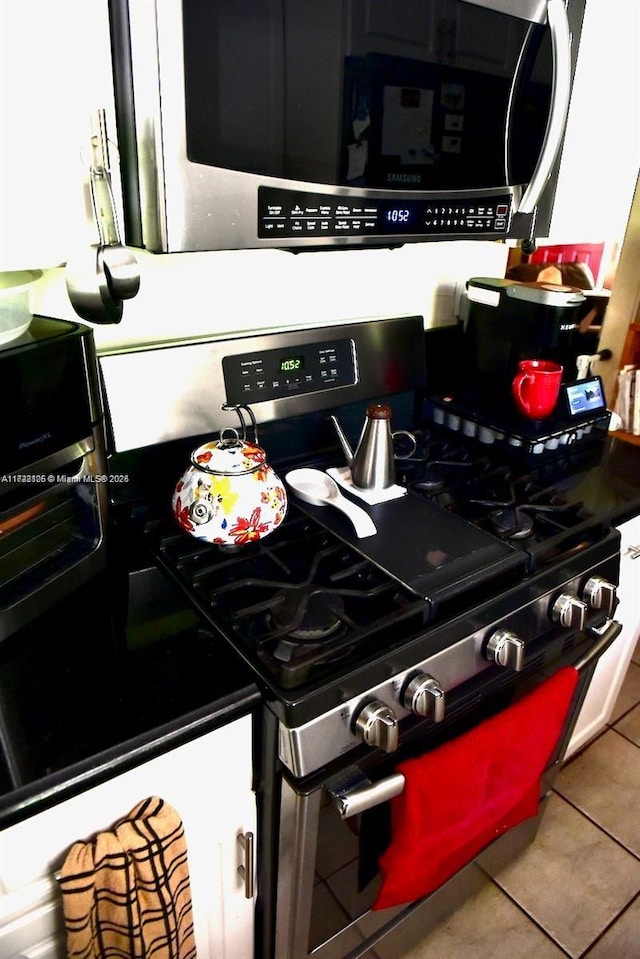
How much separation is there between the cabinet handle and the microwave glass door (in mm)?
857

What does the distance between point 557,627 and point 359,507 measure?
386 millimetres

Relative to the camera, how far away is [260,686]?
2.51ft

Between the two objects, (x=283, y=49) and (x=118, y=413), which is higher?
(x=283, y=49)

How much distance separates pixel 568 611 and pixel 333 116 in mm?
797

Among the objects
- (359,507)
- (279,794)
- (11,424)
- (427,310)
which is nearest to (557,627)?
(359,507)

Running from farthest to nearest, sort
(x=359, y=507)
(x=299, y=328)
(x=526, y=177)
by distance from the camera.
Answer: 1. (x=299, y=328)
2. (x=359, y=507)
3. (x=526, y=177)

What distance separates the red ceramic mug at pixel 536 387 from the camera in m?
1.27

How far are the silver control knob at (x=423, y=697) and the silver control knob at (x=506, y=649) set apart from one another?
0.13 metres

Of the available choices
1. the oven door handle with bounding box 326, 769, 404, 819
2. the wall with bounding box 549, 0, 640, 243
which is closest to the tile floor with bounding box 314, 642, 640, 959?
the oven door handle with bounding box 326, 769, 404, 819

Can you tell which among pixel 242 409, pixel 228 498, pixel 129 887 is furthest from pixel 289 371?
pixel 129 887

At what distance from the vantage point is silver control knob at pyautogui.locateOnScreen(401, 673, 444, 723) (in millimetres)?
822

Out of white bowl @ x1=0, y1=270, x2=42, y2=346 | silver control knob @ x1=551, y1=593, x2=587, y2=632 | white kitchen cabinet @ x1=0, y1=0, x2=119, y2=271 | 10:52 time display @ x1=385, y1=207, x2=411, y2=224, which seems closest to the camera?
white kitchen cabinet @ x1=0, y1=0, x2=119, y2=271

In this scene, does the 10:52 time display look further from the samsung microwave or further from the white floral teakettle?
the white floral teakettle

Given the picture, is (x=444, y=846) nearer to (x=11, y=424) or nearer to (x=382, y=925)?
(x=382, y=925)
